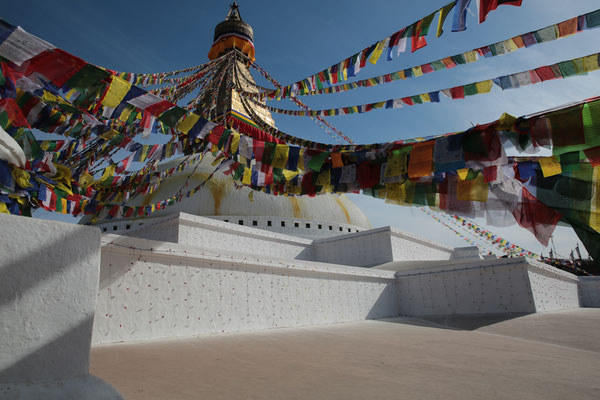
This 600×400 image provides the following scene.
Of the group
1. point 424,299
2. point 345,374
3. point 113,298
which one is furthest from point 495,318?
point 113,298

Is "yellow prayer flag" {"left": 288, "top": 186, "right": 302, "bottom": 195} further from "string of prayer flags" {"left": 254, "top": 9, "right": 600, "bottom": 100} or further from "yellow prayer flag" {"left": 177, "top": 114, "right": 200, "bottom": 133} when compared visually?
"yellow prayer flag" {"left": 177, "top": 114, "right": 200, "bottom": 133}

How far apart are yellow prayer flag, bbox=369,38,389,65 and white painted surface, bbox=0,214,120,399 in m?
3.50

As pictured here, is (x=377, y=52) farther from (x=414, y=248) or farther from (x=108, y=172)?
(x=414, y=248)

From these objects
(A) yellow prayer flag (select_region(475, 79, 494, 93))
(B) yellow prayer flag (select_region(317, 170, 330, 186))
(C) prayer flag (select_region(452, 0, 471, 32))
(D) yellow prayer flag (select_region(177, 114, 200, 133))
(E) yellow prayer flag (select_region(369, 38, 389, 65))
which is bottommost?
(B) yellow prayer flag (select_region(317, 170, 330, 186))

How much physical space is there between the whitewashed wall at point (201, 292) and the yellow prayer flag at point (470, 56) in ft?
16.1

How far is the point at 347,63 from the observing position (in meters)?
4.34

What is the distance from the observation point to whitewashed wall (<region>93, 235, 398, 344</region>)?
496 cm

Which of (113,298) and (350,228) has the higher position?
(350,228)

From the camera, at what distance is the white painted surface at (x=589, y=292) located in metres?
12.5

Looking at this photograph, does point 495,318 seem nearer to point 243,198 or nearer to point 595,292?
point 595,292

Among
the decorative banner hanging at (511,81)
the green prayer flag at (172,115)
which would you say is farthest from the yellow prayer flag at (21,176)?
the decorative banner hanging at (511,81)

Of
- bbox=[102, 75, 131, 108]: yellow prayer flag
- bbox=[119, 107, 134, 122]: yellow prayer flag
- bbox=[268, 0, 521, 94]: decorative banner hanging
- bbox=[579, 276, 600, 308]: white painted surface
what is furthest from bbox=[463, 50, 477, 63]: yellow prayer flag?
bbox=[579, 276, 600, 308]: white painted surface

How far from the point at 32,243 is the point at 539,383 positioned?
4.06m

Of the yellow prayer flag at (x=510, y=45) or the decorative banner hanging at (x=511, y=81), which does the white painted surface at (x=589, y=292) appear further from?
the yellow prayer flag at (x=510, y=45)
